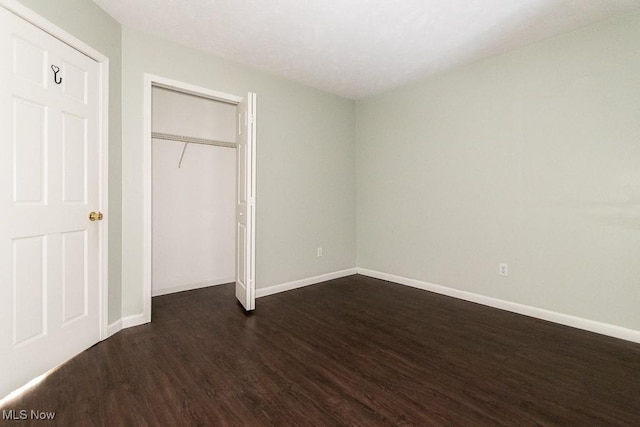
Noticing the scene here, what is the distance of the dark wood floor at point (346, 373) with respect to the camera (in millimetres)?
1551

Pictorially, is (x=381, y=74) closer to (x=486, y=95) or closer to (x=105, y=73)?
(x=486, y=95)

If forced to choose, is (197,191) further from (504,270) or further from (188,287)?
(504,270)

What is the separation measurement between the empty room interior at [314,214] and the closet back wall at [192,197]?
26 millimetres

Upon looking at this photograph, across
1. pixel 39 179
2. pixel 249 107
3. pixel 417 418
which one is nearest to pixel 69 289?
pixel 39 179

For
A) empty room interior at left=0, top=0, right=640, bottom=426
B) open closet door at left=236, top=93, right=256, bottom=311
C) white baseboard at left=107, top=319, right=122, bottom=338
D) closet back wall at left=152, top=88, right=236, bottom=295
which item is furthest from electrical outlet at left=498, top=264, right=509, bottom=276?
white baseboard at left=107, top=319, right=122, bottom=338

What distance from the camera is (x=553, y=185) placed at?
9.04 ft

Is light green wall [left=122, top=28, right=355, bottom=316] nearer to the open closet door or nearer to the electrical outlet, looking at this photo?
the open closet door

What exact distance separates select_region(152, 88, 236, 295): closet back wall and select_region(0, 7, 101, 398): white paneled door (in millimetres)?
1320

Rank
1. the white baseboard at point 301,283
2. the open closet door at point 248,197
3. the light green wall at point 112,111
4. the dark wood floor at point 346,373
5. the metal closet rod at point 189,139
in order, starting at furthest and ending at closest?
1. the white baseboard at point 301,283
2. the metal closet rod at point 189,139
3. the open closet door at point 248,197
4. the light green wall at point 112,111
5. the dark wood floor at point 346,373

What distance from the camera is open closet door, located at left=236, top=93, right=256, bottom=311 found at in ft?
9.56

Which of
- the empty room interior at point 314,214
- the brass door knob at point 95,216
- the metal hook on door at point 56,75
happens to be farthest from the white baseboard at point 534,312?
the metal hook on door at point 56,75

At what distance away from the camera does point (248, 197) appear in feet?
9.56

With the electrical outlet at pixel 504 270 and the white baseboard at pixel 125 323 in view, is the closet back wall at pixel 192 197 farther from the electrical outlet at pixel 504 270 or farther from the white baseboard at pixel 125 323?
the electrical outlet at pixel 504 270

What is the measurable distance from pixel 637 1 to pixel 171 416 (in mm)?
4180
